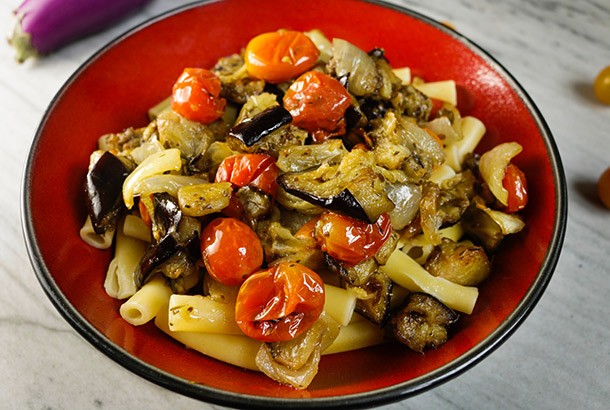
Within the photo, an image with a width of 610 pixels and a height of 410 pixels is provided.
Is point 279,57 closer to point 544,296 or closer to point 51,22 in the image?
point 544,296

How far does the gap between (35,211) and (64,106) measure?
0.63 meters

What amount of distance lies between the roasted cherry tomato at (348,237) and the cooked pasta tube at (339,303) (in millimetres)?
161

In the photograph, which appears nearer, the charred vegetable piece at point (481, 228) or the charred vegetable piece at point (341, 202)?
the charred vegetable piece at point (341, 202)

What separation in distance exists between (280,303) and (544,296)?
1.55m

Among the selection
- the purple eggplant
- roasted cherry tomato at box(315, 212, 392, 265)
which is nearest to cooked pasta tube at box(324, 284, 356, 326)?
roasted cherry tomato at box(315, 212, 392, 265)

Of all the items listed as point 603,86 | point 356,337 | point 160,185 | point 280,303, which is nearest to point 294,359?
point 280,303

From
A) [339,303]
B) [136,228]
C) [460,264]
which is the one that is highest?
[460,264]

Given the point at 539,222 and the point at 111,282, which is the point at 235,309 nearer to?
the point at 111,282

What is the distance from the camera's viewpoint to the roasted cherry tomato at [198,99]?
303cm

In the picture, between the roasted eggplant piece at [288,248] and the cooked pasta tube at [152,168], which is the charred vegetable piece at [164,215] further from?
the roasted eggplant piece at [288,248]

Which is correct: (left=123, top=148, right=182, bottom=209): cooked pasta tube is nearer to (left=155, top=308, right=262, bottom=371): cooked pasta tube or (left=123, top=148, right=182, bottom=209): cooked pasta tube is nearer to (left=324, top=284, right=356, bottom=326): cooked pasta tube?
(left=155, top=308, right=262, bottom=371): cooked pasta tube

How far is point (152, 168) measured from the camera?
2793 millimetres

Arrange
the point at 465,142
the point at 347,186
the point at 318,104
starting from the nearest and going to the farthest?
the point at 347,186
the point at 318,104
the point at 465,142

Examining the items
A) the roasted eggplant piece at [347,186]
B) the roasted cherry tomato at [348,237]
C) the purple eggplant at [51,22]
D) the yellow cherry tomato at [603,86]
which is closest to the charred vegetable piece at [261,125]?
the roasted eggplant piece at [347,186]
